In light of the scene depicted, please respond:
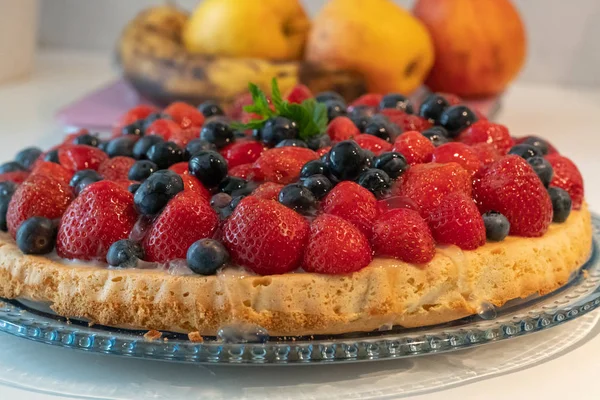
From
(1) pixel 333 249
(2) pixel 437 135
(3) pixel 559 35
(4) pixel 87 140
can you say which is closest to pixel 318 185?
(1) pixel 333 249

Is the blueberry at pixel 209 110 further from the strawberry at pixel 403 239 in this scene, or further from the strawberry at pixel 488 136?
the strawberry at pixel 403 239

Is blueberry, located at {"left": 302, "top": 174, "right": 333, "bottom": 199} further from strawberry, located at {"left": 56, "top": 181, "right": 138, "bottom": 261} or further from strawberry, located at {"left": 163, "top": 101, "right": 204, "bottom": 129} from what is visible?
strawberry, located at {"left": 163, "top": 101, "right": 204, "bottom": 129}

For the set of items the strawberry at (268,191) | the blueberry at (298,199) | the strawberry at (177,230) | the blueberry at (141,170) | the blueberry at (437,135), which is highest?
the blueberry at (437,135)

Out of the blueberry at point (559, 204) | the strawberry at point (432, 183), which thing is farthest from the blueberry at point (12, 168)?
the blueberry at point (559, 204)

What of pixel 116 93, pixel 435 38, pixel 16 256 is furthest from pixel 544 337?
pixel 116 93

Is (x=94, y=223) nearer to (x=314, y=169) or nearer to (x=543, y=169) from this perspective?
(x=314, y=169)

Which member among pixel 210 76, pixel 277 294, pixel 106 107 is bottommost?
pixel 106 107
